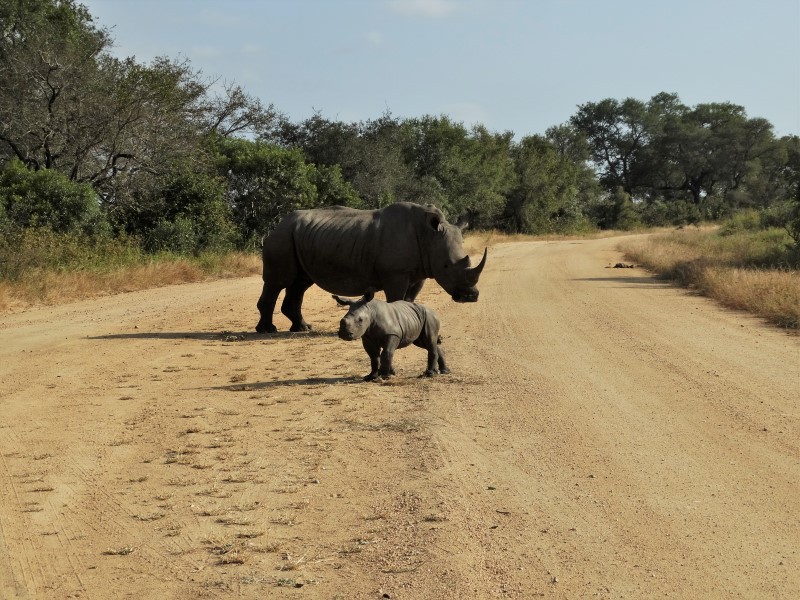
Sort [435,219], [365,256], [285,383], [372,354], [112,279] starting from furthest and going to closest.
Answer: [112,279], [365,256], [435,219], [285,383], [372,354]

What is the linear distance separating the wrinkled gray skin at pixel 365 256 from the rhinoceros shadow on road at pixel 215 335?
0.25m

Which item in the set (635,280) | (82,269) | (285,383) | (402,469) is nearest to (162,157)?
(82,269)

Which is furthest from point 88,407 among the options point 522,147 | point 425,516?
point 522,147

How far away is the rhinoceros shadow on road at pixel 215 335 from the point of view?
12844 mm

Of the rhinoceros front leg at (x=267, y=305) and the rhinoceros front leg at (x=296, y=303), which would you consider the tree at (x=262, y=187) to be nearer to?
the rhinoceros front leg at (x=296, y=303)

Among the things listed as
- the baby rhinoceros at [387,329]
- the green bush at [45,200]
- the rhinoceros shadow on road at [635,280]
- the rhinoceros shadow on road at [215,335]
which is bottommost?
the rhinoceros shadow on road at [635,280]

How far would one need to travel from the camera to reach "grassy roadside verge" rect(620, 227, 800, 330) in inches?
580

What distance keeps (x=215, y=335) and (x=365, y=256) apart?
92.0 inches

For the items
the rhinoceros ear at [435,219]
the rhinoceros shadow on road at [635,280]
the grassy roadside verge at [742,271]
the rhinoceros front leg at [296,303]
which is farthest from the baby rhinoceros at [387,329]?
the rhinoceros shadow on road at [635,280]

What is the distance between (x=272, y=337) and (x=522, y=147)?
5713 centimetres

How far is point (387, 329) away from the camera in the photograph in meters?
9.16

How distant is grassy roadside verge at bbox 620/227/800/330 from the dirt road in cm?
237

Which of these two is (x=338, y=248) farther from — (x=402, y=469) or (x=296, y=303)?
(x=402, y=469)

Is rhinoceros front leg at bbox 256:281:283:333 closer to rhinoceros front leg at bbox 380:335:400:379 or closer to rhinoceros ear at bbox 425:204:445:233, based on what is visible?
rhinoceros ear at bbox 425:204:445:233
